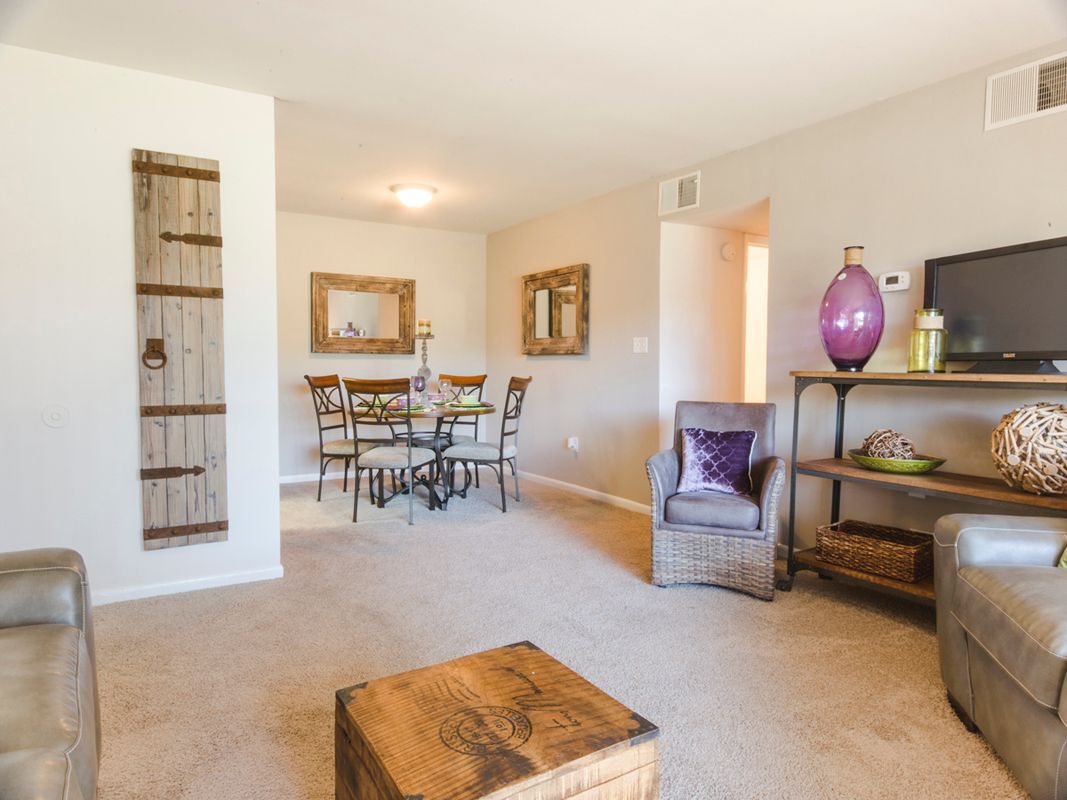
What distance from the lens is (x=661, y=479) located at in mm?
3195

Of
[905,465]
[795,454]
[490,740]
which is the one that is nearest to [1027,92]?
[905,465]

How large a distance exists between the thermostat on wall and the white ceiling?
859 mm

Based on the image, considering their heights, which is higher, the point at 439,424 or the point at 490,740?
the point at 439,424

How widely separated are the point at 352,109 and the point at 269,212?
70cm

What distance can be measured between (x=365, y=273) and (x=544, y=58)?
3.67 m

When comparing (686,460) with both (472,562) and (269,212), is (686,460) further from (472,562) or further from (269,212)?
(269,212)

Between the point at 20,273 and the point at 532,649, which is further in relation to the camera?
the point at 20,273

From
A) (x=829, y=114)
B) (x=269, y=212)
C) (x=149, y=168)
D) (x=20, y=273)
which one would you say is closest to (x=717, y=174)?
(x=829, y=114)

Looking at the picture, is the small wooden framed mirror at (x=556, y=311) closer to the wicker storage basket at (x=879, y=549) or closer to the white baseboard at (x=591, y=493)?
the white baseboard at (x=591, y=493)

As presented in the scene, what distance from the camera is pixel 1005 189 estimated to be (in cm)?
270

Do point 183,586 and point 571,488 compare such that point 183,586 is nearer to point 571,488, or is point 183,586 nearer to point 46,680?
point 46,680

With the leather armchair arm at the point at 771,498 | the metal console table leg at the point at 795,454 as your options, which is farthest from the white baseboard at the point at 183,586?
the metal console table leg at the point at 795,454

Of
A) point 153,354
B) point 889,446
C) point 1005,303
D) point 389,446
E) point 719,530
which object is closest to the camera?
point 1005,303

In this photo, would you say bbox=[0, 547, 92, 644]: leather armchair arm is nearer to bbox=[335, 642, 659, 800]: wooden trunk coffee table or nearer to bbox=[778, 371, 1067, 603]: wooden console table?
bbox=[335, 642, 659, 800]: wooden trunk coffee table
